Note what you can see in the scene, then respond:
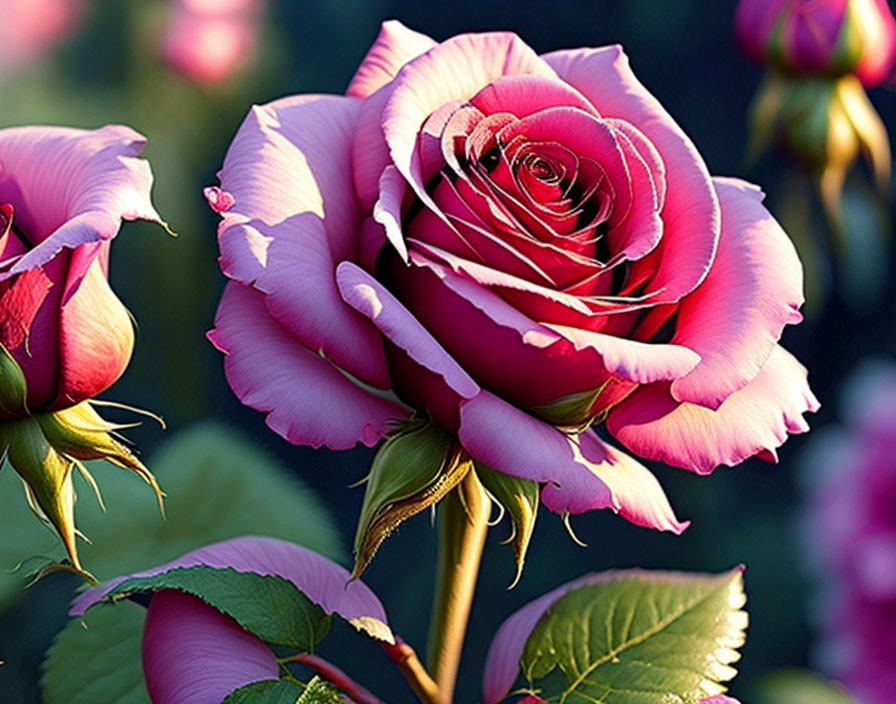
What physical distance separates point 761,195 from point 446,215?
0.07 metres

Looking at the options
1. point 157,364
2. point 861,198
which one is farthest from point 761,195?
point 861,198

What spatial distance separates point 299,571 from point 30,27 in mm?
390

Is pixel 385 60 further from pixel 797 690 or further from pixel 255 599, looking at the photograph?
pixel 797 690

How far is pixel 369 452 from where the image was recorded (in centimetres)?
58

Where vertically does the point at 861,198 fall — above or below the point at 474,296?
below

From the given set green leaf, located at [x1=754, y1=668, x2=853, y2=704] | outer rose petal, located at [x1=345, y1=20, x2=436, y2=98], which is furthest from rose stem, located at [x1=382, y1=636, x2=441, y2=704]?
green leaf, located at [x1=754, y1=668, x2=853, y2=704]

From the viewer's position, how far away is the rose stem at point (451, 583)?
267 millimetres

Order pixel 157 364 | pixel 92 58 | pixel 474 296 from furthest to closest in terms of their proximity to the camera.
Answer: pixel 92 58
pixel 157 364
pixel 474 296

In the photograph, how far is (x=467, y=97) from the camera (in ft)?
0.83

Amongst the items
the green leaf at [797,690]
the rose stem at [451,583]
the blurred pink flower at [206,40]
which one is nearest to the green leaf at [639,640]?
the rose stem at [451,583]

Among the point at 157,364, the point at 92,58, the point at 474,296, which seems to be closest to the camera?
the point at 474,296

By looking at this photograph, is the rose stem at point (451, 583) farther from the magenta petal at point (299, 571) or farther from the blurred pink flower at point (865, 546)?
the blurred pink flower at point (865, 546)

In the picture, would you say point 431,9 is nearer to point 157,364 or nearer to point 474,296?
point 157,364

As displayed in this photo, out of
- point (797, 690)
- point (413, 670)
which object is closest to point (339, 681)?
point (413, 670)
